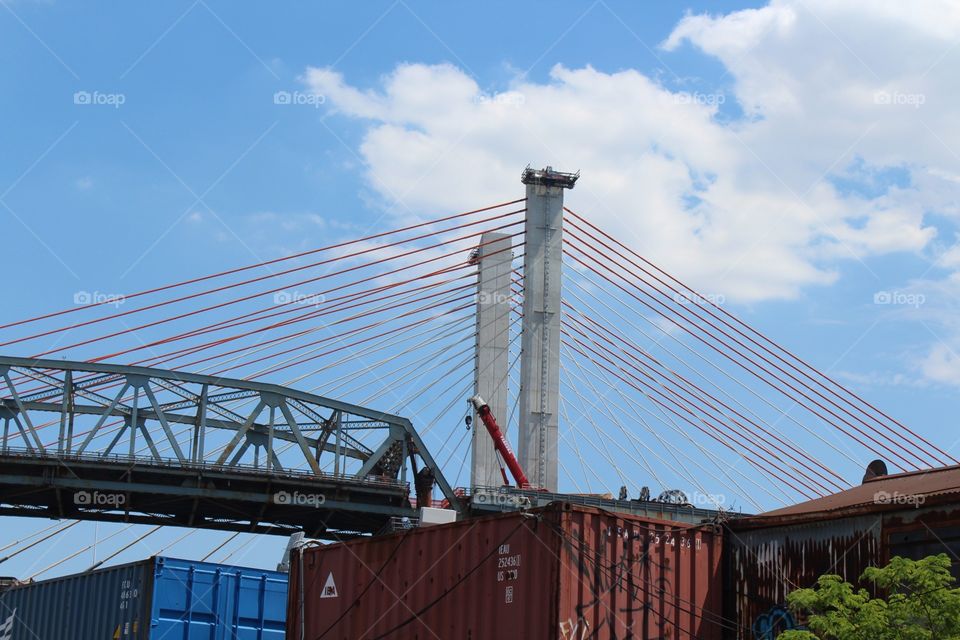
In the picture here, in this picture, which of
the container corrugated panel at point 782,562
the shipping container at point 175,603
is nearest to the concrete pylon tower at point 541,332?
the shipping container at point 175,603

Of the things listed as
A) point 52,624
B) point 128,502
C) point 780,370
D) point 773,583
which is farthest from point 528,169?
point 773,583

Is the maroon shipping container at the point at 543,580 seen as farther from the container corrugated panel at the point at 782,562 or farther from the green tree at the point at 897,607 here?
the green tree at the point at 897,607

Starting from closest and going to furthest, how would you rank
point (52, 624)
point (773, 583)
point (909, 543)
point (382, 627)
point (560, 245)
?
point (909, 543), point (773, 583), point (382, 627), point (52, 624), point (560, 245)

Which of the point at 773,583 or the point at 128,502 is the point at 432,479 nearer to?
the point at 128,502

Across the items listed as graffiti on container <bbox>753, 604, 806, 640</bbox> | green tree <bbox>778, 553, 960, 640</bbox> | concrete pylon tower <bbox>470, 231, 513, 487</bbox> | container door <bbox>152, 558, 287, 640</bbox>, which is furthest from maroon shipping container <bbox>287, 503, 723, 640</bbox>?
concrete pylon tower <bbox>470, 231, 513, 487</bbox>

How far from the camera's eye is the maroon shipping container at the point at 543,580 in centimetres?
2177

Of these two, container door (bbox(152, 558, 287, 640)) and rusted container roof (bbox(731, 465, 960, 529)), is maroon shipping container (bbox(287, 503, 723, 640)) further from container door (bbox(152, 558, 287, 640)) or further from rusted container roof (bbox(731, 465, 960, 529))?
container door (bbox(152, 558, 287, 640))

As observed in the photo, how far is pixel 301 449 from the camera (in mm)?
65875

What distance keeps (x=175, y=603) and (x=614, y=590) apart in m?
10.1

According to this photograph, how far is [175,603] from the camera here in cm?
2733

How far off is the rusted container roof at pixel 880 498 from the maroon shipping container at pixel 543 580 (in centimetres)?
144

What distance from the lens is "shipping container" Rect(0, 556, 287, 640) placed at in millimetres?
27156

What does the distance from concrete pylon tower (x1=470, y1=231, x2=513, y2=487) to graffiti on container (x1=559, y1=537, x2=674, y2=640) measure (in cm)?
4460

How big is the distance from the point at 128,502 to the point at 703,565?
153ft
